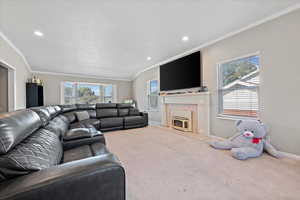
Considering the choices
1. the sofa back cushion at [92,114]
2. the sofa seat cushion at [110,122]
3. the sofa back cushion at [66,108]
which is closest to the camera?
the sofa back cushion at [66,108]

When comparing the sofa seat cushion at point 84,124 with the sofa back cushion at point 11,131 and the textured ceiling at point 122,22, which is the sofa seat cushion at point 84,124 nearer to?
the sofa back cushion at point 11,131

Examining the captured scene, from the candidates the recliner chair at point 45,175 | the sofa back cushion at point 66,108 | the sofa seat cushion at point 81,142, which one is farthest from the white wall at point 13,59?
the recliner chair at point 45,175

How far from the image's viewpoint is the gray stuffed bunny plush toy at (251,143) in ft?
7.22

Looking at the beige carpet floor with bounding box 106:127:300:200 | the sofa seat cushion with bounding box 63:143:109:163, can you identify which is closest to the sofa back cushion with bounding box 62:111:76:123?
the beige carpet floor with bounding box 106:127:300:200

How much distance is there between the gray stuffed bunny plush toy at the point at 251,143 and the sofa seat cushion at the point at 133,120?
2839 mm

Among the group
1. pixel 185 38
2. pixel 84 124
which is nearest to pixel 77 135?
pixel 84 124

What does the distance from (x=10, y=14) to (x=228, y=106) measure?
15.7 feet

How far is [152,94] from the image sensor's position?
6.11 metres

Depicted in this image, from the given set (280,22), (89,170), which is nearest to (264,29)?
(280,22)

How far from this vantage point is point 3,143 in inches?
29.6

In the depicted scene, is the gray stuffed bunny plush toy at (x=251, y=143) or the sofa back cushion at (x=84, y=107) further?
the sofa back cushion at (x=84, y=107)

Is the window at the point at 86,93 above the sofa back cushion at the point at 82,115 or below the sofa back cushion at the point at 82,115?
above

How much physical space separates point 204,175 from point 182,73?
3125 mm

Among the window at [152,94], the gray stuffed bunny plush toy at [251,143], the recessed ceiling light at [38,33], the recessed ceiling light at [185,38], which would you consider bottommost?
the gray stuffed bunny plush toy at [251,143]
